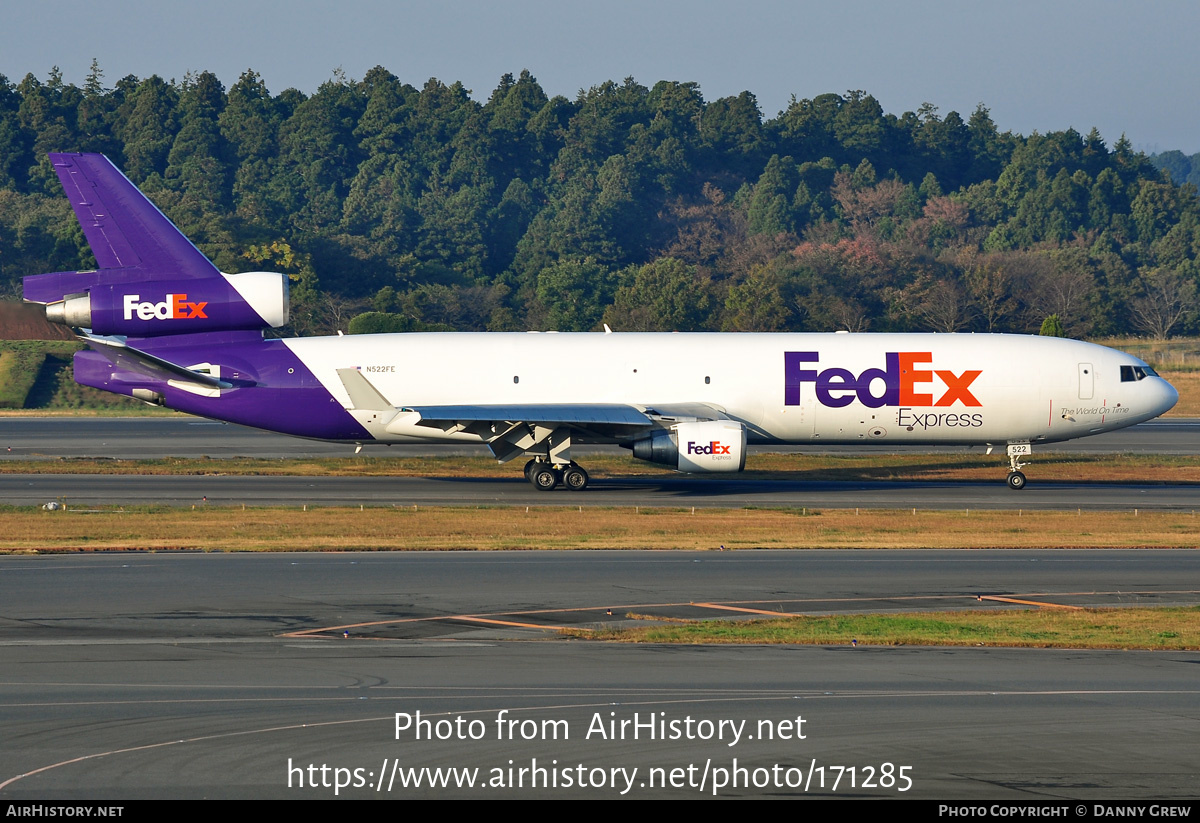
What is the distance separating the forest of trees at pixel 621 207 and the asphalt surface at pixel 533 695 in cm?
7797

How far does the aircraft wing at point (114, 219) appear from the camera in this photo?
38500 millimetres

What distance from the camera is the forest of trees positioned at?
108 metres

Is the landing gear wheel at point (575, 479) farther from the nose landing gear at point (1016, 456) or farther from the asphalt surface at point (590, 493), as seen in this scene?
the nose landing gear at point (1016, 456)

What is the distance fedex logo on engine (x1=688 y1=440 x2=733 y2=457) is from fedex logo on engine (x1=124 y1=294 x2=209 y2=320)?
15999 millimetres

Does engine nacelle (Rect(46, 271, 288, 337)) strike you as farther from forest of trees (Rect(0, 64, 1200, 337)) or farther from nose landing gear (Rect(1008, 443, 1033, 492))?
forest of trees (Rect(0, 64, 1200, 337))

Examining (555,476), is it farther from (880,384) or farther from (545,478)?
(880,384)

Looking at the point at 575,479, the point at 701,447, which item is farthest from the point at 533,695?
the point at 575,479

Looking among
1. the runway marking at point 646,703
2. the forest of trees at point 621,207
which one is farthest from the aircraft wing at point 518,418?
the forest of trees at point 621,207

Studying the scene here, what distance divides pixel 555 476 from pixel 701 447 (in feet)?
16.5

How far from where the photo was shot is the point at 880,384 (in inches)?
1565

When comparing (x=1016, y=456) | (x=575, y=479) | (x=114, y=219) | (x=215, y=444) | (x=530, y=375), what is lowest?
(x=575, y=479)

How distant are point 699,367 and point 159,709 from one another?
91.2 feet

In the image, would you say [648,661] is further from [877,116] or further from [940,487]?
[877,116]

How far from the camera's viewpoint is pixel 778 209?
15238cm
